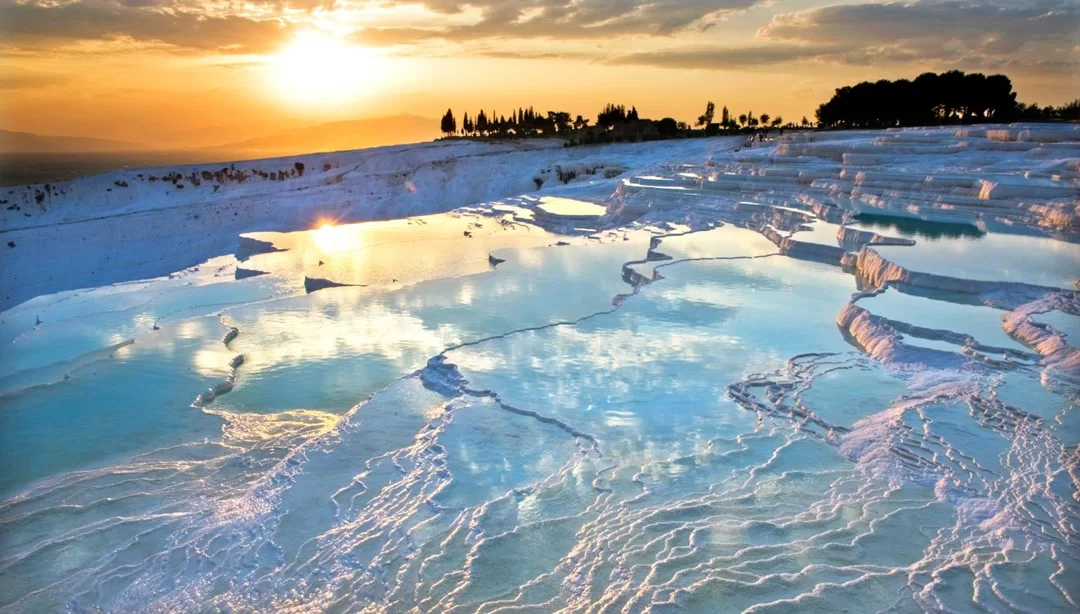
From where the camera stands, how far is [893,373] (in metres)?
5.77

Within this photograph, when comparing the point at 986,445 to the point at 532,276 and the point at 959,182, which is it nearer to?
the point at 532,276

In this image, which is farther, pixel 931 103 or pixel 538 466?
pixel 931 103

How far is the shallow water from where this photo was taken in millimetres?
3465

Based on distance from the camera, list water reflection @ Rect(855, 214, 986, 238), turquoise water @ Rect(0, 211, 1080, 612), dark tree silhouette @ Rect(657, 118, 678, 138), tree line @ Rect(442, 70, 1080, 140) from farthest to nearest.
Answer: dark tree silhouette @ Rect(657, 118, 678, 138) → tree line @ Rect(442, 70, 1080, 140) → water reflection @ Rect(855, 214, 986, 238) → turquoise water @ Rect(0, 211, 1080, 612)

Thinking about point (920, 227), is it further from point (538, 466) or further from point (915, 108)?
point (915, 108)

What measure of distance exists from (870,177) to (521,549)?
13358 millimetres

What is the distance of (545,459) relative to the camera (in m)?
4.63

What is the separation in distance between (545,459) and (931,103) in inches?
1172

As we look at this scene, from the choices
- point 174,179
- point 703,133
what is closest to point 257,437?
point 174,179

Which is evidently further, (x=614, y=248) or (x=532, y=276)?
(x=614, y=248)

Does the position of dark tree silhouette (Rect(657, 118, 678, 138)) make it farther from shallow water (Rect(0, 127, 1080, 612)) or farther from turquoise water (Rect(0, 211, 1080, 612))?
turquoise water (Rect(0, 211, 1080, 612))

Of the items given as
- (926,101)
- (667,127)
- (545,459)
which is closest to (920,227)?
(545,459)

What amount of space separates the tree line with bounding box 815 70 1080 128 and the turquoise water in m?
23.3

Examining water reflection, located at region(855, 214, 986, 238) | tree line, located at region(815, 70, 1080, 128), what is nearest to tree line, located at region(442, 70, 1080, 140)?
tree line, located at region(815, 70, 1080, 128)
